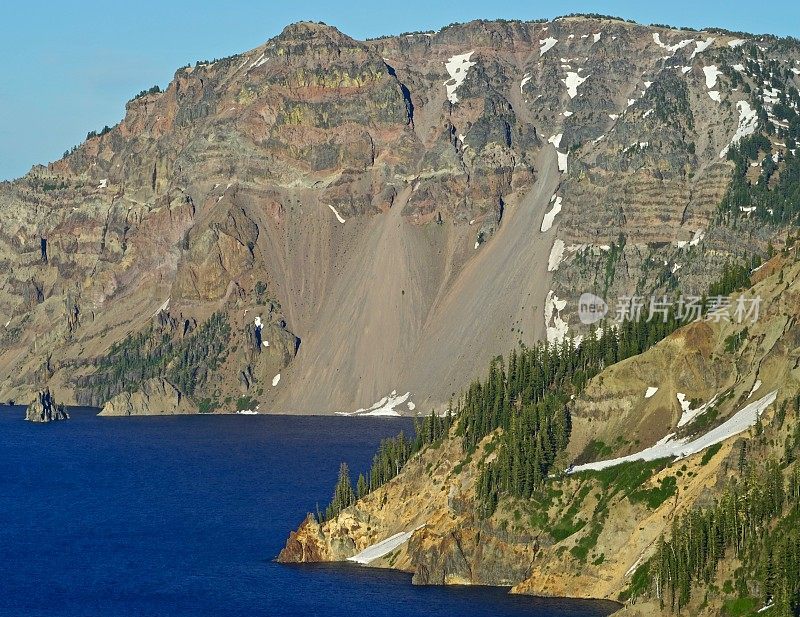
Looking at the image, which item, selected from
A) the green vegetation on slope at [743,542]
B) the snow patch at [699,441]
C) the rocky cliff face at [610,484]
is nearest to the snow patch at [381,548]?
the rocky cliff face at [610,484]

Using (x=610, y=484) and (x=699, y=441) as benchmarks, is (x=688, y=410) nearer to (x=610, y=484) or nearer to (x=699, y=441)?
(x=699, y=441)

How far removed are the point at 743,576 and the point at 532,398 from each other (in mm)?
59474

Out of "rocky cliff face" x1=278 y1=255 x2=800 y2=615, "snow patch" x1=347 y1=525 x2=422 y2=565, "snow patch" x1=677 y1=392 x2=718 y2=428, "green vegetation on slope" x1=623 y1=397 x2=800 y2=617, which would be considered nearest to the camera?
"green vegetation on slope" x1=623 y1=397 x2=800 y2=617

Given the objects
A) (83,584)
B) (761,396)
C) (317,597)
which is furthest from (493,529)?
(83,584)

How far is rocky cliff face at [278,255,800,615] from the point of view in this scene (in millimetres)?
148875

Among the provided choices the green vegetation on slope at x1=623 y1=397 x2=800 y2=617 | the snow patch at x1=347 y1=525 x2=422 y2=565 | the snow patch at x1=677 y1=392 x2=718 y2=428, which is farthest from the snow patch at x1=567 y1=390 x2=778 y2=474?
the snow patch at x1=347 y1=525 x2=422 y2=565

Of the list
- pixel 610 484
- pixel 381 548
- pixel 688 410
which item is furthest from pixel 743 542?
pixel 381 548

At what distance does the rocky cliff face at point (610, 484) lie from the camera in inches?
5861

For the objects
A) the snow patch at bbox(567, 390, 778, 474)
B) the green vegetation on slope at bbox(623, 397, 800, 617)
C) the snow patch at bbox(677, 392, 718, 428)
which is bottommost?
the green vegetation on slope at bbox(623, 397, 800, 617)

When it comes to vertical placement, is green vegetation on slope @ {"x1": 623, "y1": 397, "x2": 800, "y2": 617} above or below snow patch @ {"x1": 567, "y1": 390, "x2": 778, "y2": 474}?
below

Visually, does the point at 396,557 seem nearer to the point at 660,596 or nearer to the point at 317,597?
the point at 317,597

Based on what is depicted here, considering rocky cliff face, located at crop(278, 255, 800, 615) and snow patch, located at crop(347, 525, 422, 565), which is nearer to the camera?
rocky cliff face, located at crop(278, 255, 800, 615)

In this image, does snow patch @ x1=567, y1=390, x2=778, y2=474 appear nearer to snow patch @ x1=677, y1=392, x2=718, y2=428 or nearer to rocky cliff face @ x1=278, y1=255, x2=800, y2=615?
rocky cliff face @ x1=278, y1=255, x2=800, y2=615

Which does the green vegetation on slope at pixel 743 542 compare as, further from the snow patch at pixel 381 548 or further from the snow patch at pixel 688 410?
the snow patch at pixel 381 548
